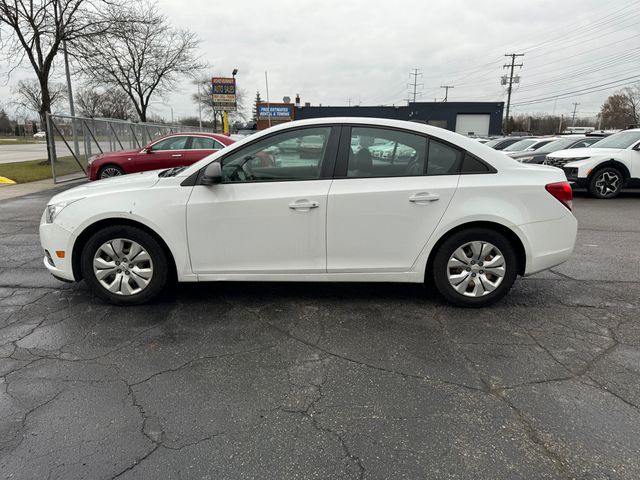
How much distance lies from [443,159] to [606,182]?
30.2 ft

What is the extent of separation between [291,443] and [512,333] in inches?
83.2

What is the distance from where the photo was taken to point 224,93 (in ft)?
85.6

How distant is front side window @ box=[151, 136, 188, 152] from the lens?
11759mm

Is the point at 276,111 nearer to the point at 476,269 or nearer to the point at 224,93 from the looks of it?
the point at 224,93

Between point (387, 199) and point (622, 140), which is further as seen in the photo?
point (622, 140)

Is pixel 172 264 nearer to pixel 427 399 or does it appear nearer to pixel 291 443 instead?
pixel 291 443

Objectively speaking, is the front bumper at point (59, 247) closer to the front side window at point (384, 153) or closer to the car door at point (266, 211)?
the car door at point (266, 211)

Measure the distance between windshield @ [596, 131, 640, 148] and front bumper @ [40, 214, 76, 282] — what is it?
38.8ft

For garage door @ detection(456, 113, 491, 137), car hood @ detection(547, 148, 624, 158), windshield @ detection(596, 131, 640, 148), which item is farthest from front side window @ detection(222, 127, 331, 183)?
garage door @ detection(456, 113, 491, 137)

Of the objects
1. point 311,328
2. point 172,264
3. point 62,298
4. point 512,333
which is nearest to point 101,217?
point 172,264

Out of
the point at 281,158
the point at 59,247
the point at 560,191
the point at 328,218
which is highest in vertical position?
the point at 281,158

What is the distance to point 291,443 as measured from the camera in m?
2.27

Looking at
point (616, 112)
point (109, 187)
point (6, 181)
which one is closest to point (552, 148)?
point (109, 187)

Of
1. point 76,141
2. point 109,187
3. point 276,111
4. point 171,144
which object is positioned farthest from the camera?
point 276,111
